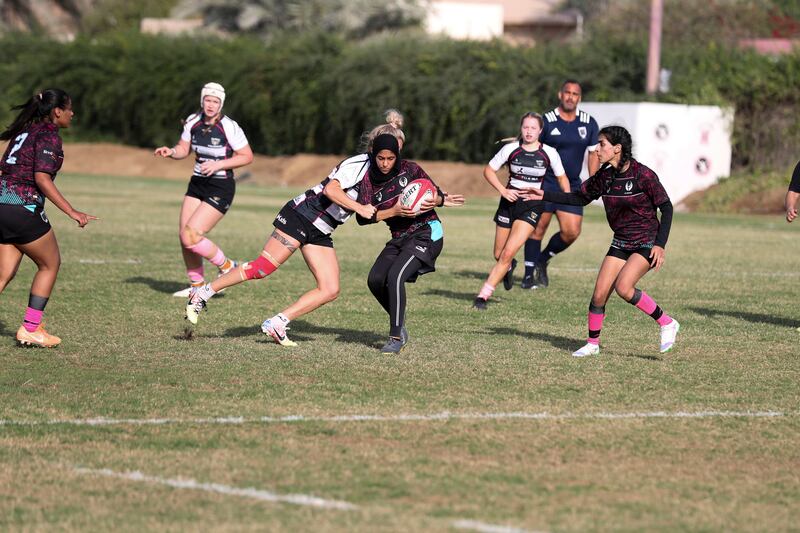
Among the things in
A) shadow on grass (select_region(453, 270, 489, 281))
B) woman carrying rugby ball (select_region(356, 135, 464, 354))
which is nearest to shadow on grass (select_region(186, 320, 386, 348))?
woman carrying rugby ball (select_region(356, 135, 464, 354))

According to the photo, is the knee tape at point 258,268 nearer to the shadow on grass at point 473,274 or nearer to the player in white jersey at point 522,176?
the player in white jersey at point 522,176

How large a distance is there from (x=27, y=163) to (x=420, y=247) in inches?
118

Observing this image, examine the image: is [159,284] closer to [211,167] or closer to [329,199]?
[211,167]

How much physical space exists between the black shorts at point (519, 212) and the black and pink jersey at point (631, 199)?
11.1 ft

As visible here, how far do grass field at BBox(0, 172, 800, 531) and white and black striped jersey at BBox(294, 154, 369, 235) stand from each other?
1018 mm

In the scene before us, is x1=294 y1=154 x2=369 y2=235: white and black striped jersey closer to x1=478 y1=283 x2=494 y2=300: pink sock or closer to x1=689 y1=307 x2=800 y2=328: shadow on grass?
x1=478 y1=283 x2=494 y2=300: pink sock

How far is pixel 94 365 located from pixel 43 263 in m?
1.08

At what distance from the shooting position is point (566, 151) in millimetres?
14484

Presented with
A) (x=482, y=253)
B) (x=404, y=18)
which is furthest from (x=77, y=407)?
(x=404, y=18)

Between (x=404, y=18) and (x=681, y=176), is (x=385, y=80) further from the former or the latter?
(x=404, y=18)

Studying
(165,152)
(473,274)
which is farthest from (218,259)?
(473,274)

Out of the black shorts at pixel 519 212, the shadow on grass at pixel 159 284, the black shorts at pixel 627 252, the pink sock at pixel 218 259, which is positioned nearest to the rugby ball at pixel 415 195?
the black shorts at pixel 627 252

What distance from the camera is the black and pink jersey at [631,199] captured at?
980 centimetres

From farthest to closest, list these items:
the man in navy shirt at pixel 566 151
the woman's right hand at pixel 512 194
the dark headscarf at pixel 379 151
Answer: the man in navy shirt at pixel 566 151, the woman's right hand at pixel 512 194, the dark headscarf at pixel 379 151
